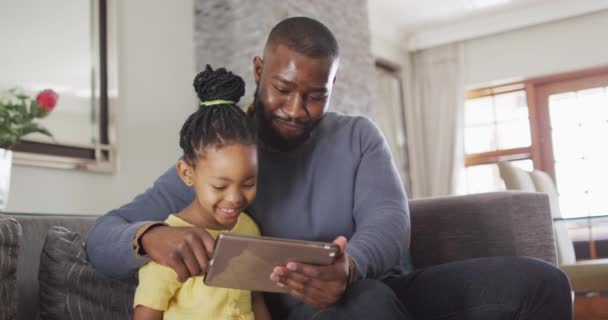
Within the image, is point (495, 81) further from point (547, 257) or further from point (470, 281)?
point (470, 281)

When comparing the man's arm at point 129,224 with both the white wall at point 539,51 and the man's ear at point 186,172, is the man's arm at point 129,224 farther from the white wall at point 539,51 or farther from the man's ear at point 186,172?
→ the white wall at point 539,51

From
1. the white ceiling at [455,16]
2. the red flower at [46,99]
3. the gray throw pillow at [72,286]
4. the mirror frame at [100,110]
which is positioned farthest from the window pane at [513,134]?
the gray throw pillow at [72,286]

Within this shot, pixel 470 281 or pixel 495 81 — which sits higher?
pixel 495 81

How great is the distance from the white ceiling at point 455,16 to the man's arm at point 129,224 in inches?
163

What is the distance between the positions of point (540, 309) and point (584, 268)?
1.79 metres

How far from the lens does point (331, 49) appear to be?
1256 mm

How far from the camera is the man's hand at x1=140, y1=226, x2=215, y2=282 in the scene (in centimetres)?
90

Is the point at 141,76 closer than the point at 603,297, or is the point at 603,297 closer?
the point at 141,76

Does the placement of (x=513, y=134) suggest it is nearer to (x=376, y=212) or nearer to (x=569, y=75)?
(x=569, y=75)

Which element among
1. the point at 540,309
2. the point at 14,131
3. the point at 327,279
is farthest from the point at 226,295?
the point at 14,131

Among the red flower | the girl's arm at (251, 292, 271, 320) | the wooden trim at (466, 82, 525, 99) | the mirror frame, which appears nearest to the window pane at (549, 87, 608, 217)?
the wooden trim at (466, 82, 525, 99)

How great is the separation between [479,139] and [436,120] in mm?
433

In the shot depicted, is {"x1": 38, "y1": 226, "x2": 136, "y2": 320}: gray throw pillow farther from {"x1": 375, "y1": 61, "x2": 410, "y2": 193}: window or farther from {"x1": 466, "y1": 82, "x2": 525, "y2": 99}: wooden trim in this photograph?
{"x1": 466, "y1": 82, "x2": 525, "y2": 99}: wooden trim

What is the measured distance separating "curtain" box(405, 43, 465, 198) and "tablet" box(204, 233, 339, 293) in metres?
4.90
